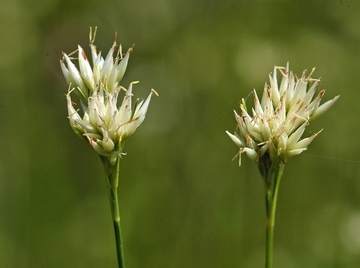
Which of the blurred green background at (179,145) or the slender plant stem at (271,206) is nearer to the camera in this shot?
the slender plant stem at (271,206)

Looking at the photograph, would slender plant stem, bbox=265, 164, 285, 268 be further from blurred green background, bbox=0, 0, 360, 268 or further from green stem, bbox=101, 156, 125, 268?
blurred green background, bbox=0, 0, 360, 268

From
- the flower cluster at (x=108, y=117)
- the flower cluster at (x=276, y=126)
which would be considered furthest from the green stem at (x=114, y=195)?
the flower cluster at (x=276, y=126)

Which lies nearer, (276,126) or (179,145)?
(276,126)

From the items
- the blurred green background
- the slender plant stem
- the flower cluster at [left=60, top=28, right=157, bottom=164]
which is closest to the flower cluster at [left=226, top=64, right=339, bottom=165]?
the slender plant stem

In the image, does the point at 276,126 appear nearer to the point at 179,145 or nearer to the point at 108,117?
the point at 108,117

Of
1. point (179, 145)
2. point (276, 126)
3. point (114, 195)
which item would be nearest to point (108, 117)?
point (114, 195)

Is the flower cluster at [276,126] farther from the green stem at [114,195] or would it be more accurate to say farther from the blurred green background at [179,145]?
the blurred green background at [179,145]
